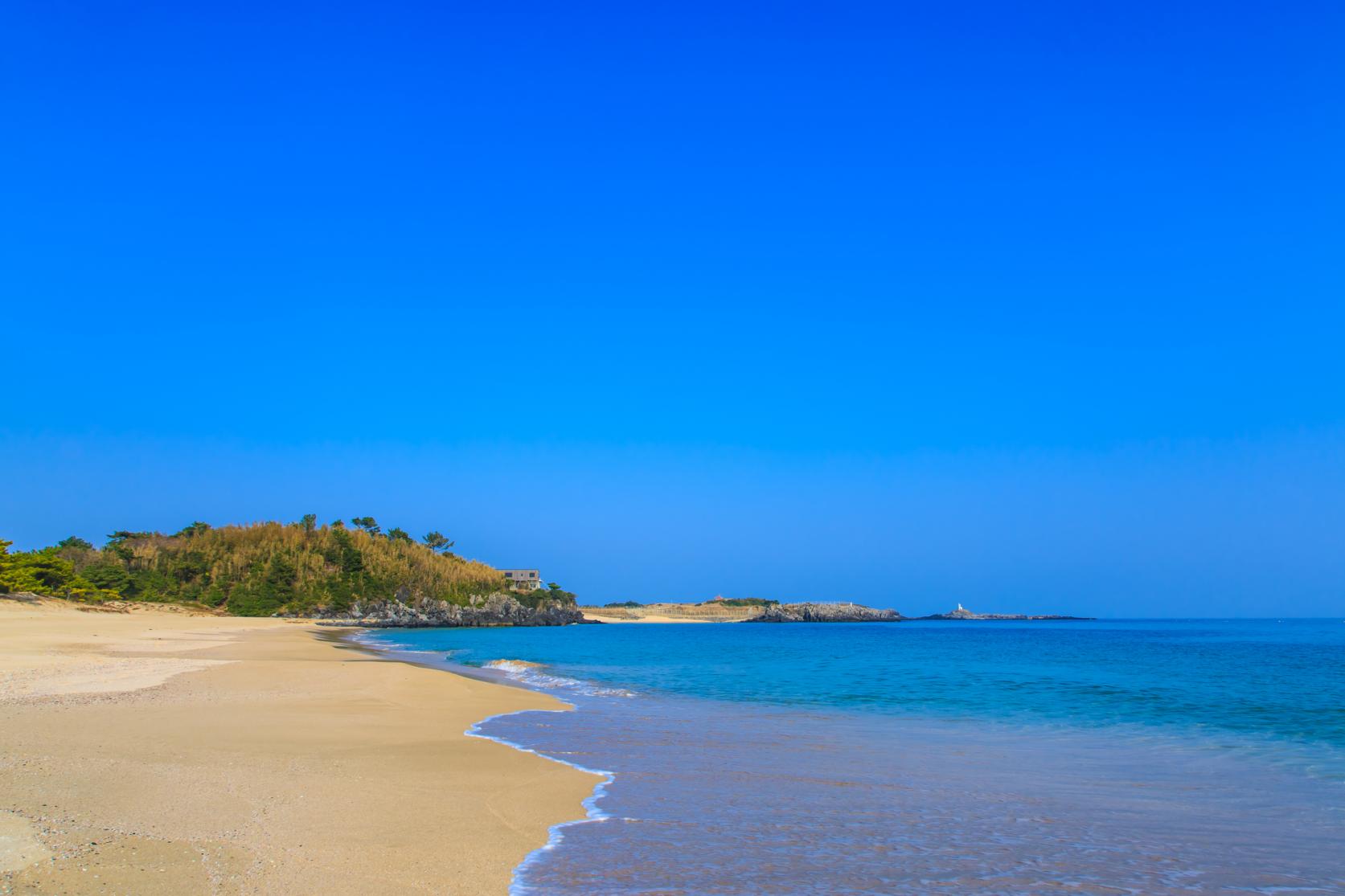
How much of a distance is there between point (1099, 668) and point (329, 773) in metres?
34.5

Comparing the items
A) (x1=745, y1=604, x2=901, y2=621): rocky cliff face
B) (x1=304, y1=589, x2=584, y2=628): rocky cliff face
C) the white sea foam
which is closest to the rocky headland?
(x1=745, y1=604, x2=901, y2=621): rocky cliff face

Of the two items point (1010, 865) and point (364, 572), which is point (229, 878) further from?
point (364, 572)

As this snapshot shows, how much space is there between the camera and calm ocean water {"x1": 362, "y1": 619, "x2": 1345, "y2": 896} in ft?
22.3

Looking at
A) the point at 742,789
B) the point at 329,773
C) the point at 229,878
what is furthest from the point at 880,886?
the point at 329,773

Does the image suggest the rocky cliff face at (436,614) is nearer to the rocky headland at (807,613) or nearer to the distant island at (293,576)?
the distant island at (293,576)

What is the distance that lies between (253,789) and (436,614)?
3373 inches

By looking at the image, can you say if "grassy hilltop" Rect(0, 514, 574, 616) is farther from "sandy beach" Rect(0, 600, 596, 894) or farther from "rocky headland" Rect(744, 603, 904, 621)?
"rocky headland" Rect(744, 603, 904, 621)

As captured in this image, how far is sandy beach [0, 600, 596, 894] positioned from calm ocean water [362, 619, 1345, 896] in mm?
798

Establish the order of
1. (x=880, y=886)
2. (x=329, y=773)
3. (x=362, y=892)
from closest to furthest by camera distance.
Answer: (x=362, y=892) → (x=880, y=886) → (x=329, y=773)

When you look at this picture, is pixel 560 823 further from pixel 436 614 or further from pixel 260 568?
pixel 436 614

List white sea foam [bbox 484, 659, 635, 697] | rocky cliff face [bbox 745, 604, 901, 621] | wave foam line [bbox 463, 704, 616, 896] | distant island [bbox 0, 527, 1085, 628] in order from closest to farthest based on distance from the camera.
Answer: wave foam line [bbox 463, 704, 616, 896], white sea foam [bbox 484, 659, 635, 697], distant island [bbox 0, 527, 1085, 628], rocky cliff face [bbox 745, 604, 901, 621]

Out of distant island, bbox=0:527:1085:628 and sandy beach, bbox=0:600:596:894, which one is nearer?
sandy beach, bbox=0:600:596:894

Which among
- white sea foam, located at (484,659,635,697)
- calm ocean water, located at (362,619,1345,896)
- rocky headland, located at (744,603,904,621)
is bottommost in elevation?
rocky headland, located at (744,603,904,621)

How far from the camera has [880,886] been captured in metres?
6.38
